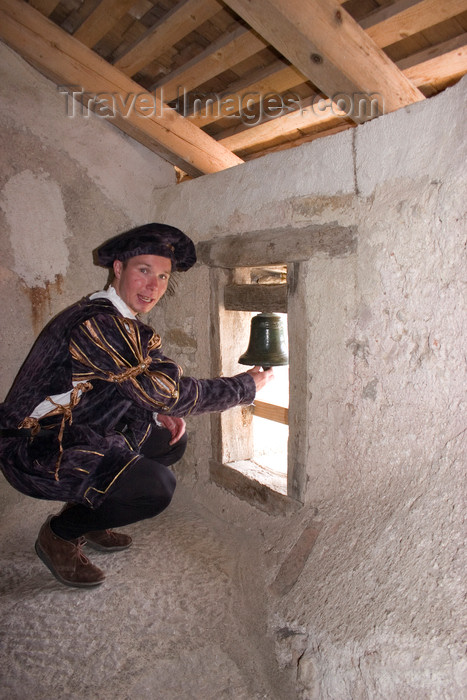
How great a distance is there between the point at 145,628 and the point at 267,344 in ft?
4.10

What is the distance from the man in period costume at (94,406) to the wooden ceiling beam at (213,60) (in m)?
1.16

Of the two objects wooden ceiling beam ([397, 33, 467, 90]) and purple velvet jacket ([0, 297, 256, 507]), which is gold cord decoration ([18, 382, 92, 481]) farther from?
wooden ceiling beam ([397, 33, 467, 90])

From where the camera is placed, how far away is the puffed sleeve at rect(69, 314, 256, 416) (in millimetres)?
1816

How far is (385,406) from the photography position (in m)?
1.87

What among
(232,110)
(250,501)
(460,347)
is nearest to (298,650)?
(250,501)

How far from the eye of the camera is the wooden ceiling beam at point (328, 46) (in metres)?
1.79

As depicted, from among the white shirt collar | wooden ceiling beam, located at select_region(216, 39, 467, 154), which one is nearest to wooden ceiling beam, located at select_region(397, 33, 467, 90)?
wooden ceiling beam, located at select_region(216, 39, 467, 154)

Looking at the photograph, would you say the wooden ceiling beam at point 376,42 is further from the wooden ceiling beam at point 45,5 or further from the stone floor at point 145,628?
the stone floor at point 145,628

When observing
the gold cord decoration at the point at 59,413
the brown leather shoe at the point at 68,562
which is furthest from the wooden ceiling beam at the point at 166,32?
the brown leather shoe at the point at 68,562

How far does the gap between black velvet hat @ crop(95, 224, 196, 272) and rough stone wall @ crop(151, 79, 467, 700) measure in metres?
0.44

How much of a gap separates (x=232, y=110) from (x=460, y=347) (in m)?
2.05

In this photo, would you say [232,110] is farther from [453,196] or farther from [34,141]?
[453,196]

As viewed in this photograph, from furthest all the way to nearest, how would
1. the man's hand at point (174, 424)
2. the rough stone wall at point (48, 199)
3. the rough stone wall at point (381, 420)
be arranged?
the rough stone wall at point (48, 199) → the man's hand at point (174, 424) → the rough stone wall at point (381, 420)

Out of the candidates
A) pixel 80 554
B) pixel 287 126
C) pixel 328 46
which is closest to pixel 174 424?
pixel 80 554
